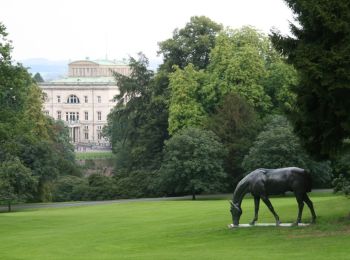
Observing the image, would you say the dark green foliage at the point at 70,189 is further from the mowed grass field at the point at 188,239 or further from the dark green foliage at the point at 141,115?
the mowed grass field at the point at 188,239

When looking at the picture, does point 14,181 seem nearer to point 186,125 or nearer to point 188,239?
point 186,125

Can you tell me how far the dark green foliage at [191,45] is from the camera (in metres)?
69.0

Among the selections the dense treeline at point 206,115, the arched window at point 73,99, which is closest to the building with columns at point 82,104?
the arched window at point 73,99

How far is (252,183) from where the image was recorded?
2302 centimetres

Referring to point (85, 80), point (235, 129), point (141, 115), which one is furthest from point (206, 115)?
point (85, 80)

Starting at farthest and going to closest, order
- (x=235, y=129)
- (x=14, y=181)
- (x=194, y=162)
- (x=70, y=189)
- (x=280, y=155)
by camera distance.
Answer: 1. (x=70, y=189)
2. (x=235, y=129)
3. (x=194, y=162)
4. (x=14, y=181)
5. (x=280, y=155)

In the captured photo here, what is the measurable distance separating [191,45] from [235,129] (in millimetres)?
13520

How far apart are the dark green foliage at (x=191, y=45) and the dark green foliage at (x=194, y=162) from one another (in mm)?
14098

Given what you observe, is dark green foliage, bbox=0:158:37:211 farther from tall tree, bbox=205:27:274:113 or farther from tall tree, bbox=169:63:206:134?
tall tree, bbox=205:27:274:113

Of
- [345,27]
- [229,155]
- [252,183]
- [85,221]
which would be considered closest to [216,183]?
[229,155]

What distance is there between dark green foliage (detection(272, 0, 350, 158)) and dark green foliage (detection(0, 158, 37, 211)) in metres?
33.0

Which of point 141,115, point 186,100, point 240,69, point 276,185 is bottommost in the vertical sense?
point 276,185

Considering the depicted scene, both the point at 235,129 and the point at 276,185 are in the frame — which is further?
the point at 235,129

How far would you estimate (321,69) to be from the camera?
63.8 feet
